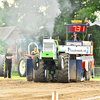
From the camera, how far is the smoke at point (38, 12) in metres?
23.6

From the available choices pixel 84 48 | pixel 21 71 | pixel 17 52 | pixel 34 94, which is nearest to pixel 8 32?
pixel 17 52

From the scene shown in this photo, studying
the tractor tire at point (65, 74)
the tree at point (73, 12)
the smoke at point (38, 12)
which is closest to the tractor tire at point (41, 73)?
the tractor tire at point (65, 74)

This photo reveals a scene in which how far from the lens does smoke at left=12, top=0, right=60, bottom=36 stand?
23.6 metres

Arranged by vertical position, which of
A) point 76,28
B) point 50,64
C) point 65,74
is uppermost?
point 76,28

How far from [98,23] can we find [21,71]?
13800 millimetres

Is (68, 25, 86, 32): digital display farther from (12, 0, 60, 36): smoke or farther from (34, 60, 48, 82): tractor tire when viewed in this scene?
(34, 60, 48, 82): tractor tire

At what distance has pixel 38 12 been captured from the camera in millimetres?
31125

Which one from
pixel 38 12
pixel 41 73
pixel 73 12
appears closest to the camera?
pixel 41 73

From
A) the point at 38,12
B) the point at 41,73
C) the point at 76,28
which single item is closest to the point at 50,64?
the point at 41,73

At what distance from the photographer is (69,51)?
1855 cm

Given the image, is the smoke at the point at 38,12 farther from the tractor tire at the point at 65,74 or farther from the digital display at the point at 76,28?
the tractor tire at the point at 65,74

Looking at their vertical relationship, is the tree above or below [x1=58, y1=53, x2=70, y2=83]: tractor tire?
above

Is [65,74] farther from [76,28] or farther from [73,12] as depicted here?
[73,12]

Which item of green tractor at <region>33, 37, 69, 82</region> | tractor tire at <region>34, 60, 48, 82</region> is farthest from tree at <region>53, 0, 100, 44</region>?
tractor tire at <region>34, 60, 48, 82</region>
